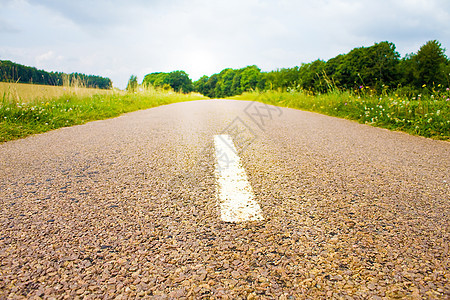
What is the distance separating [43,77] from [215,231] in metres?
8.51

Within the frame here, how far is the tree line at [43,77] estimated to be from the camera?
242 inches

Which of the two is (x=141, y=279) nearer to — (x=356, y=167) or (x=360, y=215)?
(x=360, y=215)

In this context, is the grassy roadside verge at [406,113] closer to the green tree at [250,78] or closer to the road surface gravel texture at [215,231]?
the road surface gravel texture at [215,231]

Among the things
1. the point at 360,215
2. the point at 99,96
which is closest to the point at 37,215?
the point at 360,215

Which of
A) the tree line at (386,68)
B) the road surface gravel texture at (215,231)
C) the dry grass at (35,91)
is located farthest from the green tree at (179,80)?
the road surface gravel texture at (215,231)

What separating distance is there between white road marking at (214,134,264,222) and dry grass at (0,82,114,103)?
17.8 feet

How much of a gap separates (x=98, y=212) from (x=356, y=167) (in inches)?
80.4

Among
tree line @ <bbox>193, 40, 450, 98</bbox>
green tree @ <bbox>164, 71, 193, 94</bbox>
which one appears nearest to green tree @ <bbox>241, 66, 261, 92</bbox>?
green tree @ <bbox>164, 71, 193, 94</bbox>

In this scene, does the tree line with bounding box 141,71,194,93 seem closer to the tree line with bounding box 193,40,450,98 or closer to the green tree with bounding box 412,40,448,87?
the tree line with bounding box 193,40,450,98

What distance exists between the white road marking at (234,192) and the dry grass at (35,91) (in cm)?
542

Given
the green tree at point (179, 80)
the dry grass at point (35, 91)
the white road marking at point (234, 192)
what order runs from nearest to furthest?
the white road marking at point (234, 192) < the dry grass at point (35, 91) < the green tree at point (179, 80)

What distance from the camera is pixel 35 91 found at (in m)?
6.88

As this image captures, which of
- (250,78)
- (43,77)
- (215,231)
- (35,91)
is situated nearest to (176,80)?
(250,78)

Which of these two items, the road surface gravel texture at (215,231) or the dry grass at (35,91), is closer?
the road surface gravel texture at (215,231)
